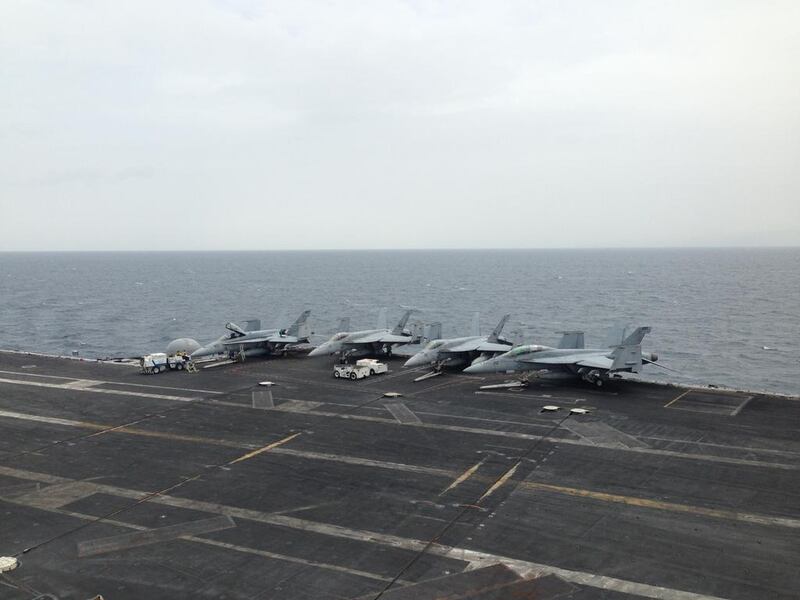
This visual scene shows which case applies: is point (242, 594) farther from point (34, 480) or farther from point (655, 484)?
point (655, 484)

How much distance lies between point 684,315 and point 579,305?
21.7 m

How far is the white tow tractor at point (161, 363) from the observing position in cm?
5253

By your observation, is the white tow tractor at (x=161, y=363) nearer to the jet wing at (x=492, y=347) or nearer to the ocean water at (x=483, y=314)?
the ocean water at (x=483, y=314)

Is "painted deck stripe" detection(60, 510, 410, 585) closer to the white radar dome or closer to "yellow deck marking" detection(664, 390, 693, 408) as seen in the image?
"yellow deck marking" detection(664, 390, 693, 408)

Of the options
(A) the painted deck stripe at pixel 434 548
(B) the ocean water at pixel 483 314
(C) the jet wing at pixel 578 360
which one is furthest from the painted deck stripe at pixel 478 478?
(B) the ocean water at pixel 483 314

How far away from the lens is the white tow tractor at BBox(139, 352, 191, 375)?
52531mm

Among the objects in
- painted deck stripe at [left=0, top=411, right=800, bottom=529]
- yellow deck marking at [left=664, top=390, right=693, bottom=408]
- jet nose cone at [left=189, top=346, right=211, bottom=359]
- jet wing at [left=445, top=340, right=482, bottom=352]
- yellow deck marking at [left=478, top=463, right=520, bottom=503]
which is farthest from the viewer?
jet nose cone at [left=189, top=346, right=211, bottom=359]

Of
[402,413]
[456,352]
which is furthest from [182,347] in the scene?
[402,413]

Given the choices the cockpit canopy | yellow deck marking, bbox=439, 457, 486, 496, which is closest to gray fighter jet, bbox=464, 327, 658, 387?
the cockpit canopy

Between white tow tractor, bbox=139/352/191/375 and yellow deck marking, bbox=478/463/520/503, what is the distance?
3567 cm

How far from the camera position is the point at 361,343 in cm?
5694

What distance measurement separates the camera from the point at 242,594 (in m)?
18.1

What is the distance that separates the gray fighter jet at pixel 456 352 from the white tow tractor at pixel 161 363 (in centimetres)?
2051

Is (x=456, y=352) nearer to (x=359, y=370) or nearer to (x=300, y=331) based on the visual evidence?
(x=359, y=370)
